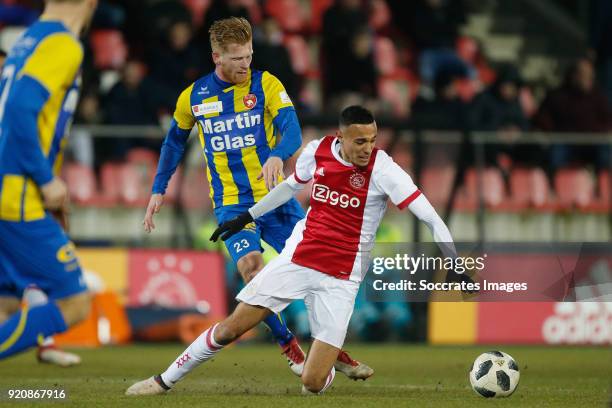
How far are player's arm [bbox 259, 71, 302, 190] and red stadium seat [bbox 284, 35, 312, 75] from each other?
8.85 metres

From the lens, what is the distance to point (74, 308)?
20.8ft

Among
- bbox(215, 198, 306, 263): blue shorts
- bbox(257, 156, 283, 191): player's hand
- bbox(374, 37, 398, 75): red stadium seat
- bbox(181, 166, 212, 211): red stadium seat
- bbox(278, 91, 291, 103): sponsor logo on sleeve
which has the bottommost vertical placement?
bbox(181, 166, 212, 211): red stadium seat

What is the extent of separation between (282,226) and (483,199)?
5863mm

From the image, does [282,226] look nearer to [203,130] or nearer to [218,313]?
[203,130]

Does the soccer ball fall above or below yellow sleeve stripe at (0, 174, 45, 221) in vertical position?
below

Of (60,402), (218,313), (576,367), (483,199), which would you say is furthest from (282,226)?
(483,199)

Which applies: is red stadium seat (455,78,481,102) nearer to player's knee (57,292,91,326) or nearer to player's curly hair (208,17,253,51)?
player's curly hair (208,17,253,51)

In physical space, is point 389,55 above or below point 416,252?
above

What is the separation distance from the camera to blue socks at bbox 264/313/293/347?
8469mm

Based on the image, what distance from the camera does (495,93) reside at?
15891mm

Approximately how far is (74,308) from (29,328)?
25 cm

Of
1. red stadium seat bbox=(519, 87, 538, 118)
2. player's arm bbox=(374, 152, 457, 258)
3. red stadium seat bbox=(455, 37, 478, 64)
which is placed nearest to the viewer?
player's arm bbox=(374, 152, 457, 258)

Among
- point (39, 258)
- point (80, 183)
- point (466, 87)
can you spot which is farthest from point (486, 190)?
point (39, 258)

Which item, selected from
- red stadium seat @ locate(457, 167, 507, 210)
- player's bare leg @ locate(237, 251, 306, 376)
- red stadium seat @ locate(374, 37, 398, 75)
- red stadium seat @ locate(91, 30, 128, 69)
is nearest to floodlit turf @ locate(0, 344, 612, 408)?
player's bare leg @ locate(237, 251, 306, 376)
